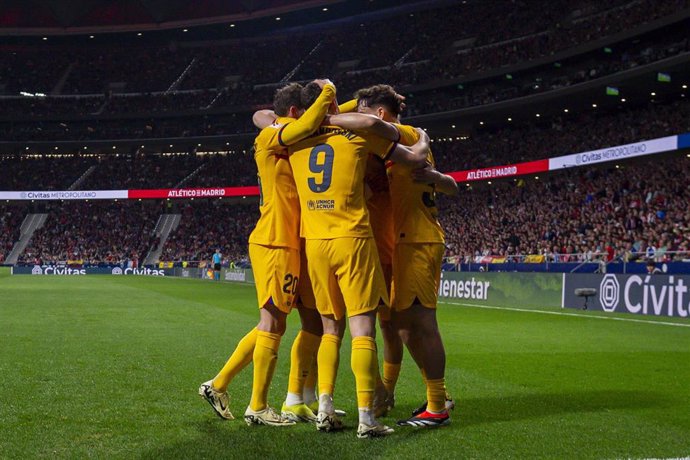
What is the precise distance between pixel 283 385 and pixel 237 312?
11.4 metres

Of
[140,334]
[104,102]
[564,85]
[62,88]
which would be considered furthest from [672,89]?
[62,88]

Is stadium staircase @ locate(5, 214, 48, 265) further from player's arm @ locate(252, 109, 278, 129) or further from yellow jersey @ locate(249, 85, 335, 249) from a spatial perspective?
yellow jersey @ locate(249, 85, 335, 249)

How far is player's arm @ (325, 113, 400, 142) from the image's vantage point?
5219 millimetres

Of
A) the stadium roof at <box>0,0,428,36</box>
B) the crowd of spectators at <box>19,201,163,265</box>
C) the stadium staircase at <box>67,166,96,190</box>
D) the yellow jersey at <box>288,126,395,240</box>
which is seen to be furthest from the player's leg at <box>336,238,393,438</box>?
the stadium staircase at <box>67,166,96,190</box>

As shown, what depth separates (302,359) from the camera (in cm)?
586

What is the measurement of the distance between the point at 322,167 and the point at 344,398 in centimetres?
231

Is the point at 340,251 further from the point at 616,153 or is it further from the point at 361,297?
the point at 616,153

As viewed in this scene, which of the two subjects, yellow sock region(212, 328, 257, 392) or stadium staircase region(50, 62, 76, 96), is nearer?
yellow sock region(212, 328, 257, 392)

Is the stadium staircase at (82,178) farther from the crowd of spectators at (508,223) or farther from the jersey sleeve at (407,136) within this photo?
the jersey sleeve at (407,136)

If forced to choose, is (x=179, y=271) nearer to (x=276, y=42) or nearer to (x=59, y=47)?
(x=276, y=42)

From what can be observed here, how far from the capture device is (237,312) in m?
18.7

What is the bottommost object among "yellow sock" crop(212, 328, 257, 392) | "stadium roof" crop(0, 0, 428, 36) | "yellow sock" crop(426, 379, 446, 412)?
"yellow sock" crop(426, 379, 446, 412)

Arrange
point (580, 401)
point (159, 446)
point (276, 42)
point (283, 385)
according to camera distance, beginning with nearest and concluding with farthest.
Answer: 1. point (159, 446)
2. point (580, 401)
3. point (283, 385)
4. point (276, 42)

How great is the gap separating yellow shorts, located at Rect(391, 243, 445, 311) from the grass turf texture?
3.00 feet
